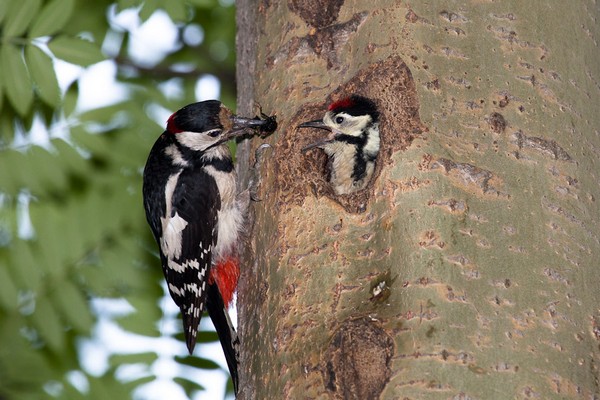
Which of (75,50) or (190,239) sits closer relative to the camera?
(75,50)

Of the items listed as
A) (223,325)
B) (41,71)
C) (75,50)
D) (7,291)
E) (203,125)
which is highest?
(75,50)

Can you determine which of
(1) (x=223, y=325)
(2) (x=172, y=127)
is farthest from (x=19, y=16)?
(1) (x=223, y=325)

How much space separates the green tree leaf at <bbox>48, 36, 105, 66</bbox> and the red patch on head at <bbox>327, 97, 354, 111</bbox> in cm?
101

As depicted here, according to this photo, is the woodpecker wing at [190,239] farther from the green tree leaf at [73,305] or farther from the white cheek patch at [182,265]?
the green tree leaf at [73,305]

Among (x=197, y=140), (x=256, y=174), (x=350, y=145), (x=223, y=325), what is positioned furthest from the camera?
(x=197, y=140)

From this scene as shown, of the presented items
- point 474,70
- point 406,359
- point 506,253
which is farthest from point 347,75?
point 406,359

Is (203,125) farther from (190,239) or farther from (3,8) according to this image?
(3,8)

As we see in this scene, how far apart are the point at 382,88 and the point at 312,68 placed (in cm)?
42

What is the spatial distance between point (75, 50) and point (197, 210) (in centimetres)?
100

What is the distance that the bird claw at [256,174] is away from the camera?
3.26 meters

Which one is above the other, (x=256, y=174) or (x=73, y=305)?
(x=256, y=174)

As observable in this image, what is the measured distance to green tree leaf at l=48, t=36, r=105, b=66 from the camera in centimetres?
344

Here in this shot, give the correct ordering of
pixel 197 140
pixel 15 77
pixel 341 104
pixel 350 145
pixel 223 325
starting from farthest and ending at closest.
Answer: pixel 197 140 → pixel 223 325 → pixel 350 145 → pixel 15 77 → pixel 341 104

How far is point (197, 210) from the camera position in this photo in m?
4.03
